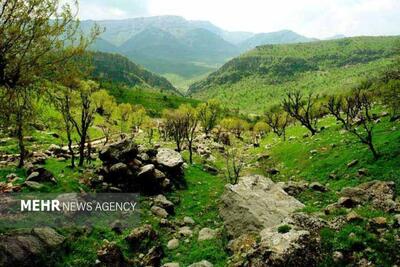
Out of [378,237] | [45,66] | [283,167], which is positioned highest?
[45,66]

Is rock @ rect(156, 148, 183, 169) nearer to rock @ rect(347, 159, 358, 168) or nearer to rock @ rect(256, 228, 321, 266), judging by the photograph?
rock @ rect(347, 159, 358, 168)

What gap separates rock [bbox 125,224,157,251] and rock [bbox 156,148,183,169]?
1241cm

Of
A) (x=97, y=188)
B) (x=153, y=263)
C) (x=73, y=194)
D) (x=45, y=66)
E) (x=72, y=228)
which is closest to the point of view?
(x=45, y=66)

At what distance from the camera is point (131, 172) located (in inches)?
1227

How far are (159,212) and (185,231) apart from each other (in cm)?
338

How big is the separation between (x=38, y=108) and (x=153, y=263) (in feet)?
36.2

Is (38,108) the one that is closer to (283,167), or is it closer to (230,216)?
(230,216)

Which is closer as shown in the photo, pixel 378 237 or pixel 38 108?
pixel 378 237

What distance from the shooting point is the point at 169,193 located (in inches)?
1271

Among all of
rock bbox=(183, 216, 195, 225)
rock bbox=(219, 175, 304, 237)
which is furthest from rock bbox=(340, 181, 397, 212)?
rock bbox=(183, 216, 195, 225)

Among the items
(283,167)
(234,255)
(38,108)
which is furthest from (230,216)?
(283,167)

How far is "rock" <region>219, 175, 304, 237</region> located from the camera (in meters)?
22.1

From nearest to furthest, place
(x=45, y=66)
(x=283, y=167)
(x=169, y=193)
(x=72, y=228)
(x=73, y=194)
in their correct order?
1. (x=45, y=66)
2. (x=72, y=228)
3. (x=73, y=194)
4. (x=169, y=193)
5. (x=283, y=167)

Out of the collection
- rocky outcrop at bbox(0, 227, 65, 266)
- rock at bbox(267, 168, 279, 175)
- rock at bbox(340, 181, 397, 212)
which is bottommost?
rock at bbox(267, 168, 279, 175)
